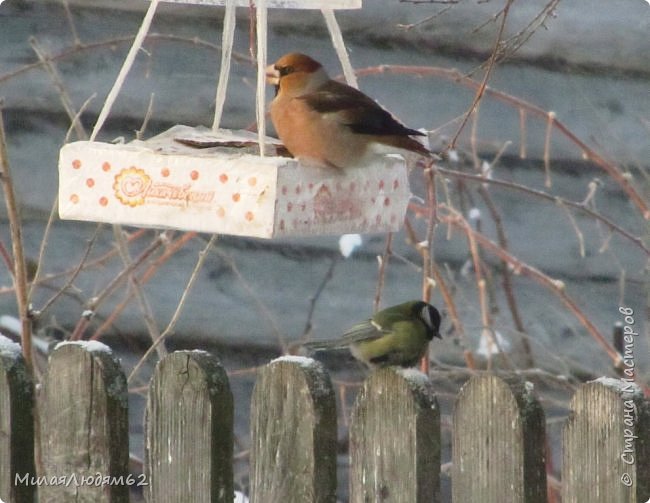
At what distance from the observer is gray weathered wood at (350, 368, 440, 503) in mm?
2531

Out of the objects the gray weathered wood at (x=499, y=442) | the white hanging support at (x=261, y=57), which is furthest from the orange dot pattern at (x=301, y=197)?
the gray weathered wood at (x=499, y=442)

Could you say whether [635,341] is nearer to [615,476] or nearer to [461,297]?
[461,297]

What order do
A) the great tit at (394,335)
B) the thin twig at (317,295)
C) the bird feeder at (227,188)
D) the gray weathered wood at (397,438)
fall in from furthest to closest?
the thin twig at (317,295) → the great tit at (394,335) → the bird feeder at (227,188) → the gray weathered wood at (397,438)

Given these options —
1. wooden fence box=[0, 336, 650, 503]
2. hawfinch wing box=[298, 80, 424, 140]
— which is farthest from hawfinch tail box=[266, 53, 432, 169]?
wooden fence box=[0, 336, 650, 503]

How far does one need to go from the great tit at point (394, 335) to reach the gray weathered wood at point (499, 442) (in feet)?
3.05

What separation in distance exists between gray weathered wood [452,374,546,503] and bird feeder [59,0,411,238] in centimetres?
56

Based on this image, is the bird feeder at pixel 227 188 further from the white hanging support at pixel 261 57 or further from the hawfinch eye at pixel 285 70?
the hawfinch eye at pixel 285 70

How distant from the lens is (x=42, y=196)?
464 centimetres

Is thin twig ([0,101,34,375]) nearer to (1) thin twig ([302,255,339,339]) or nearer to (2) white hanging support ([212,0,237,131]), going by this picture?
(2) white hanging support ([212,0,237,131])

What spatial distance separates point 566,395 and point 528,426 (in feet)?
7.25

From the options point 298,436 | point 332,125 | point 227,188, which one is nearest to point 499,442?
point 298,436

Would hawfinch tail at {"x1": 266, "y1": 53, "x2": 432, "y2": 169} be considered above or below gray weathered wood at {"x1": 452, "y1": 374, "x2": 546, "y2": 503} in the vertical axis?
above

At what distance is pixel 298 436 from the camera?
2609mm

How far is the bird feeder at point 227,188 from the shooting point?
2797mm
